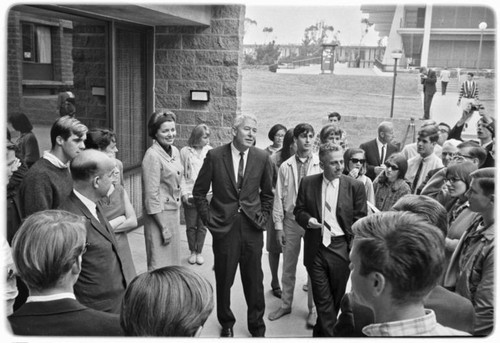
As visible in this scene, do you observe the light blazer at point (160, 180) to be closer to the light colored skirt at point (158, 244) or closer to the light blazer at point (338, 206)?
the light colored skirt at point (158, 244)

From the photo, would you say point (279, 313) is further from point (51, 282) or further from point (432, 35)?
point (432, 35)

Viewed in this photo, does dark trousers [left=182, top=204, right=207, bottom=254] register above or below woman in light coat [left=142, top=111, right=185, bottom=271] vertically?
below

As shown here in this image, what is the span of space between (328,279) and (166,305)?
6.89ft

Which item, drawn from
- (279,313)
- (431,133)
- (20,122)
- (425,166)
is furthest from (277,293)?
(20,122)

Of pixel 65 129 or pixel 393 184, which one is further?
pixel 393 184

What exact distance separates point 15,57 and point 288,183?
2.70 metres

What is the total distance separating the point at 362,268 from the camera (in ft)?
4.75

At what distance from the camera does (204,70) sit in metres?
6.43

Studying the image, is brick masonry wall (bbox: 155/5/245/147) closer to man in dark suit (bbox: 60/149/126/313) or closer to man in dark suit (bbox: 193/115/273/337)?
man in dark suit (bbox: 193/115/273/337)

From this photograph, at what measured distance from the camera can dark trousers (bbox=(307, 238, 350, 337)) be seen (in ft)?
10.7

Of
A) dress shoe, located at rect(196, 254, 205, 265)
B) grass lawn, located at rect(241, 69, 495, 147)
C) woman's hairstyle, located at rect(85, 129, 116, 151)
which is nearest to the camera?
woman's hairstyle, located at rect(85, 129, 116, 151)

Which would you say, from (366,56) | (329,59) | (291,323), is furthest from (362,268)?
(366,56)

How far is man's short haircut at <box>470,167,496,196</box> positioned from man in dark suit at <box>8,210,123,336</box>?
5.90 feet

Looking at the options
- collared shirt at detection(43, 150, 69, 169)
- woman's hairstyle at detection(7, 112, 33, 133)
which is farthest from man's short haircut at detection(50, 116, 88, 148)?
woman's hairstyle at detection(7, 112, 33, 133)
